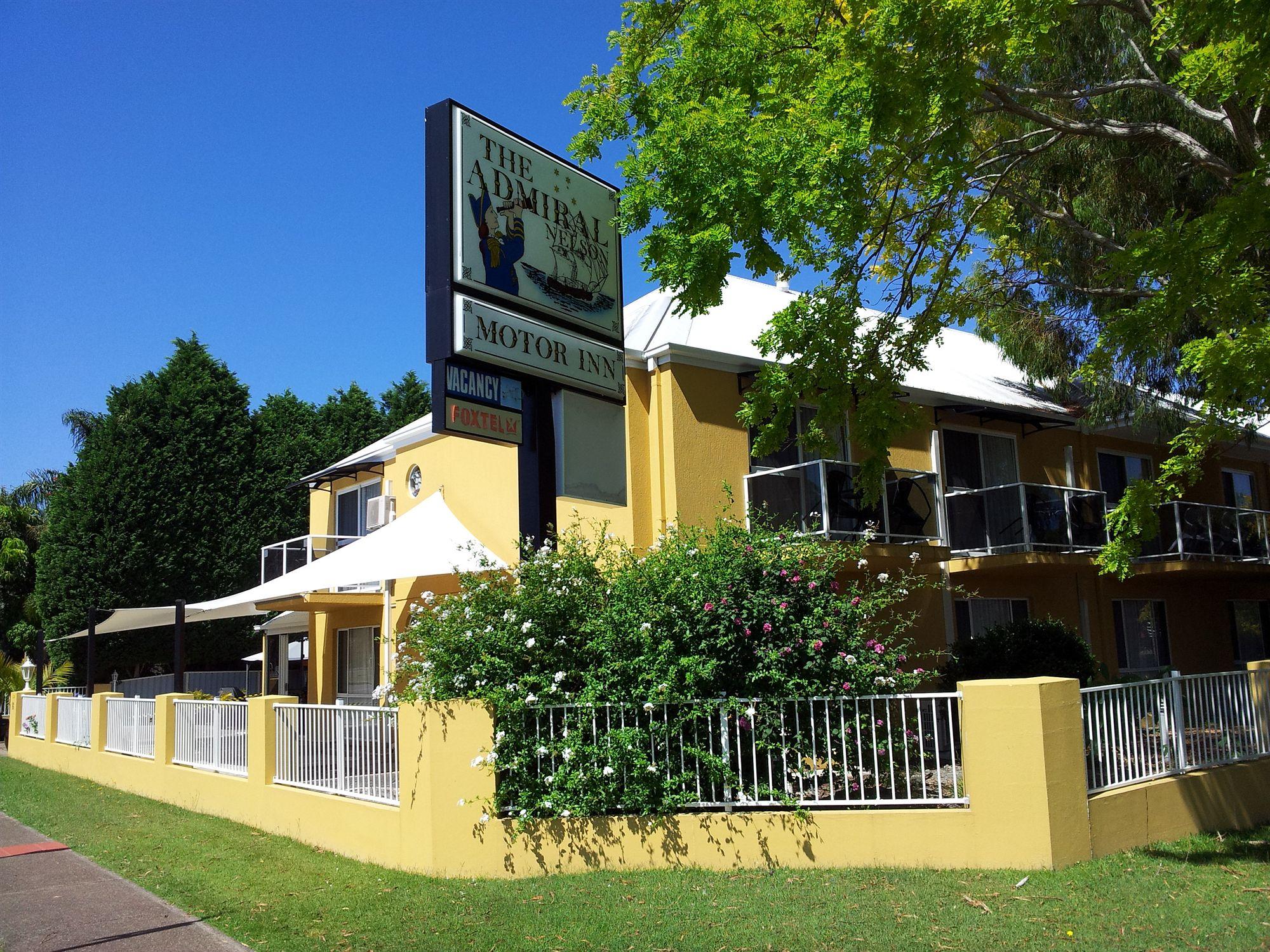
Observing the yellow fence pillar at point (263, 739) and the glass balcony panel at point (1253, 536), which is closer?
the yellow fence pillar at point (263, 739)

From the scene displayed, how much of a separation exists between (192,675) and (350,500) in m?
13.1

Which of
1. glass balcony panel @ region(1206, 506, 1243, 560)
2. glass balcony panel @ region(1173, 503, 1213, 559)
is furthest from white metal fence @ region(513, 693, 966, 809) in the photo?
glass balcony panel @ region(1206, 506, 1243, 560)

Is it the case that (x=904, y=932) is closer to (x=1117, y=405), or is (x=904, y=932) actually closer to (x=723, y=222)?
(x=723, y=222)

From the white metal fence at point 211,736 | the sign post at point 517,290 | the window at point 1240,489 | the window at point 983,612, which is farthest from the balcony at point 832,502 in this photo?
the window at point 1240,489

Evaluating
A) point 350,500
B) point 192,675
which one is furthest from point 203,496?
point 350,500

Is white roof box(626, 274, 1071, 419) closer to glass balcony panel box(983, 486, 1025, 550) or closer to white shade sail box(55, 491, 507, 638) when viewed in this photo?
glass balcony panel box(983, 486, 1025, 550)

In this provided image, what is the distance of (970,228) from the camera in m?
12.6

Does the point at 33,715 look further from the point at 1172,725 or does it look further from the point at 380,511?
the point at 1172,725

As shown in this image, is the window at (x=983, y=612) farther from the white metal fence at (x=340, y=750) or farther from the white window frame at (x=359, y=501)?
the white window frame at (x=359, y=501)

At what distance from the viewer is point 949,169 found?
951 cm

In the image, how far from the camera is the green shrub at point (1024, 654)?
46.7 feet

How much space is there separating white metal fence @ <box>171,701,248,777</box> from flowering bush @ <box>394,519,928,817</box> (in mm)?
4065

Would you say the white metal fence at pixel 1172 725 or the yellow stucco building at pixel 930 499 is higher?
the yellow stucco building at pixel 930 499

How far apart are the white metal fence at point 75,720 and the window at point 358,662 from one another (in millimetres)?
4748
